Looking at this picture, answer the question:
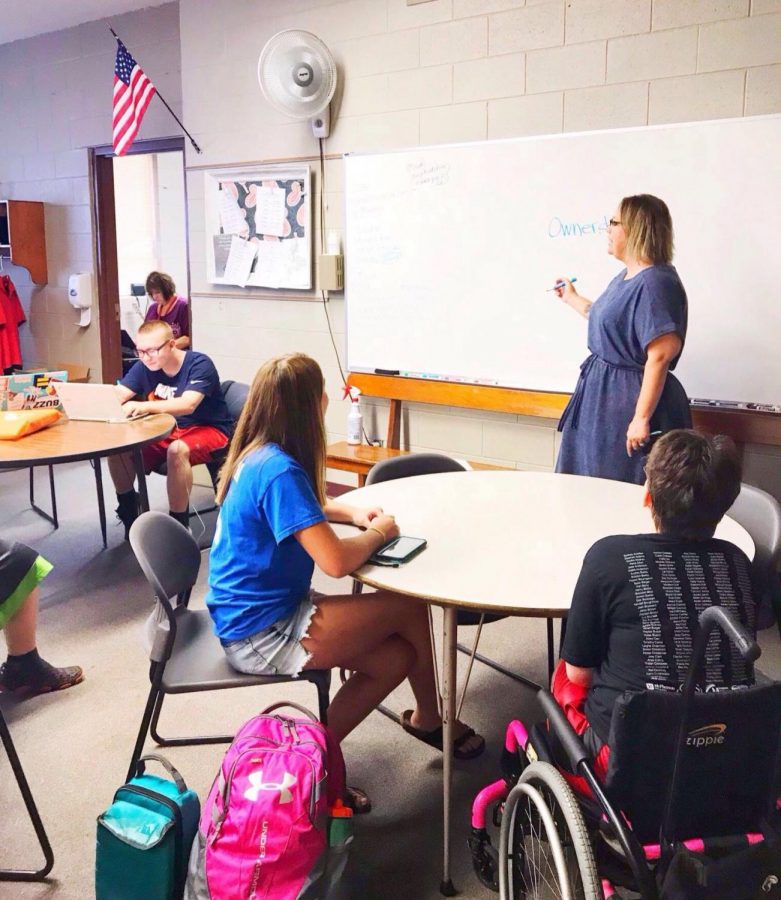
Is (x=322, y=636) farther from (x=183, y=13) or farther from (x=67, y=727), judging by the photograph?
(x=183, y=13)

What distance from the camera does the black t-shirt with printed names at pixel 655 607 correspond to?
1.29 meters

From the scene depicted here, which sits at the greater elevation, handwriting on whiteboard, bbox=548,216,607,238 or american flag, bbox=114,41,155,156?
american flag, bbox=114,41,155,156

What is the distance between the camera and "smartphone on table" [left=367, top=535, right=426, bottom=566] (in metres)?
1.73

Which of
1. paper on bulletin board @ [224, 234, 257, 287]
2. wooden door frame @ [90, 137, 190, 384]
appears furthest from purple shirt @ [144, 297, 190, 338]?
paper on bulletin board @ [224, 234, 257, 287]

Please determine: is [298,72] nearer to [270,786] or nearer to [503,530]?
[503,530]

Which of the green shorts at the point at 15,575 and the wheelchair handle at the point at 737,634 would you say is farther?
the green shorts at the point at 15,575

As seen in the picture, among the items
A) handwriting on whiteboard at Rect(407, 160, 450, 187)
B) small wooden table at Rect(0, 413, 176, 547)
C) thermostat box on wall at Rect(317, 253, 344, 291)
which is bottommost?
small wooden table at Rect(0, 413, 176, 547)

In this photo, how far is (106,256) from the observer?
5910 mm

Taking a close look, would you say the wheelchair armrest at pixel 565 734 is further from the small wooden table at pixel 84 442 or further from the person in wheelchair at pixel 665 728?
the small wooden table at pixel 84 442

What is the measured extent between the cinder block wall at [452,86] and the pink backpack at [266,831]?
2.34m

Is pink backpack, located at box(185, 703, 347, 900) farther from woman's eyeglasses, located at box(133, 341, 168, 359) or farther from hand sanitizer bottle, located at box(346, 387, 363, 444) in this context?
hand sanitizer bottle, located at box(346, 387, 363, 444)

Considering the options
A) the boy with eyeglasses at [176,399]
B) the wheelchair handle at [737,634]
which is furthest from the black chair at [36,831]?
the boy with eyeglasses at [176,399]

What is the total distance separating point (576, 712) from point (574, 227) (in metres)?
2.40

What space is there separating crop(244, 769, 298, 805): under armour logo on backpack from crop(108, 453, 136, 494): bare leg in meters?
2.65
